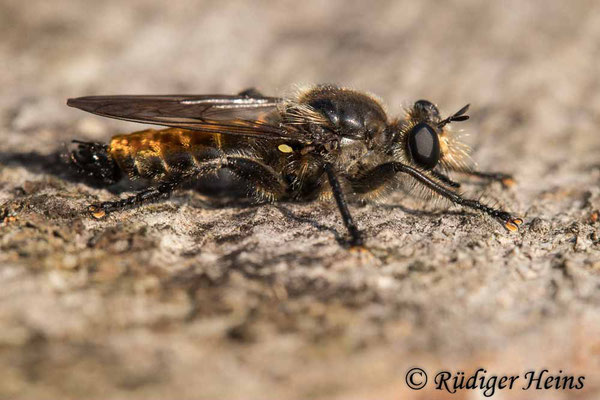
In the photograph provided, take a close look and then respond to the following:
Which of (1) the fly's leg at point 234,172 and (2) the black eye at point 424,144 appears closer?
(1) the fly's leg at point 234,172

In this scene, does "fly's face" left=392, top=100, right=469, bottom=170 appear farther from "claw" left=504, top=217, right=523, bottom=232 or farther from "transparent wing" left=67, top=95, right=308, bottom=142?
"transparent wing" left=67, top=95, right=308, bottom=142

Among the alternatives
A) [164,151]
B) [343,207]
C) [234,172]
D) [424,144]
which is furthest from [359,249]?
[164,151]

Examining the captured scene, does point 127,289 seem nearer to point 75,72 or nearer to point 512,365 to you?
point 512,365

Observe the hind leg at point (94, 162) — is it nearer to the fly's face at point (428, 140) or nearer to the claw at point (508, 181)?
the fly's face at point (428, 140)

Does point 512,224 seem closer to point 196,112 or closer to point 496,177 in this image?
point 496,177

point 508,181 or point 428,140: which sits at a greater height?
point 508,181

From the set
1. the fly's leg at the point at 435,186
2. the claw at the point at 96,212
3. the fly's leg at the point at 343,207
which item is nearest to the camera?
the fly's leg at the point at 343,207

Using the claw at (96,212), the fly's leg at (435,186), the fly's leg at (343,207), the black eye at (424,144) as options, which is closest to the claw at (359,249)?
the fly's leg at (343,207)

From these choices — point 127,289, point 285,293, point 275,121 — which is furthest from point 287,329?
point 275,121

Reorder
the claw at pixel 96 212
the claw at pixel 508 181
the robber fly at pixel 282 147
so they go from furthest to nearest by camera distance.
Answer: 1. the claw at pixel 508 181
2. the robber fly at pixel 282 147
3. the claw at pixel 96 212
